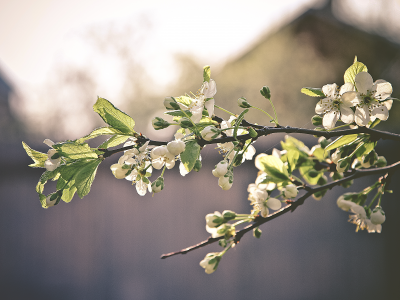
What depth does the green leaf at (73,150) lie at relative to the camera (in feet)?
1.03

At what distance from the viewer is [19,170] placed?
2.30 m

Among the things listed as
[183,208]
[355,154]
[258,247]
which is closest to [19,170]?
[183,208]

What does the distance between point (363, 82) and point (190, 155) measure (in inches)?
8.1

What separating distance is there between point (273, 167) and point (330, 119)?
0.10m

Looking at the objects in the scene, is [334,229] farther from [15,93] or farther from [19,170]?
[15,93]

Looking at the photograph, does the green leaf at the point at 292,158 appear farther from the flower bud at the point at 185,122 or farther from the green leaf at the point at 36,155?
the green leaf at the point at 36,155

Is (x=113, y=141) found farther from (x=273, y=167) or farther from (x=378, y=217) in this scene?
(x=378, y=217)

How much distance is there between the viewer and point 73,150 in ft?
1.05

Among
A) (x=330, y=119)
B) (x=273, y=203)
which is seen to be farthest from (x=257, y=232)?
(x=330, y=119)

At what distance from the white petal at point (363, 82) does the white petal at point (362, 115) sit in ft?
0.05

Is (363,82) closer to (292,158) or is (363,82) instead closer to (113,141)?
(292,158)

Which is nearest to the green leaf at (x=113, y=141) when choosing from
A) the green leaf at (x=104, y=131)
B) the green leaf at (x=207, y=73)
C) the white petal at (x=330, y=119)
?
the green leaf at (x=104, y=131)

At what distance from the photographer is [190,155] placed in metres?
0.30

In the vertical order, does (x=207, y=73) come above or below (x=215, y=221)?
above
